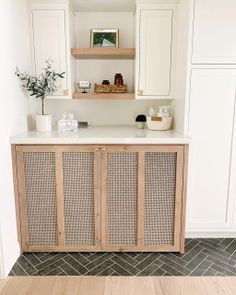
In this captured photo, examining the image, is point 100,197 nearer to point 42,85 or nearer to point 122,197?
point 122,197

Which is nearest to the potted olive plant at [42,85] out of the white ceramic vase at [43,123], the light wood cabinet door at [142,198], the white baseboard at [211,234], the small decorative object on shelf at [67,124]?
the white ceramic vase at [43,123]

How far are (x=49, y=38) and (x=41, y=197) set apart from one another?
1434mm

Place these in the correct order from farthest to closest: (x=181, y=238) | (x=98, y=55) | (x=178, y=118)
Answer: (x=98, y=55) < (x=178, y=118) < (x=181, y=238)

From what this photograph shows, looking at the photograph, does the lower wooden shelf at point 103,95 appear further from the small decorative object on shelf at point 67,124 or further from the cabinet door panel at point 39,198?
the cabinet door panel at point 39,198

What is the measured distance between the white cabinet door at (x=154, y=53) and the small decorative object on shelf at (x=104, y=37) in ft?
1.05

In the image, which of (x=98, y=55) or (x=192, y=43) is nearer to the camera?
(x=192, y=43)

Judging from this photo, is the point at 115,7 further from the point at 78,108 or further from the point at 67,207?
the point at 67,207

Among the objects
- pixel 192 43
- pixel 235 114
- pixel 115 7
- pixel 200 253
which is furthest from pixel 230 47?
pixel 200 253

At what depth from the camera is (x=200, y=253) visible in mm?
2199

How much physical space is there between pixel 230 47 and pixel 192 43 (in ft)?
1.02

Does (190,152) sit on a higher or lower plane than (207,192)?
higher

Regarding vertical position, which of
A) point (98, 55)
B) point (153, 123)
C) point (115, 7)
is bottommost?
point (153, 123)

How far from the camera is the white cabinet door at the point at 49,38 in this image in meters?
2.32

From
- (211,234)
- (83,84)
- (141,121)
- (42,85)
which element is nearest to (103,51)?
(83,84)
